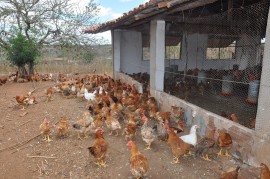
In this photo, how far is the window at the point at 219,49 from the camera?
1104cm

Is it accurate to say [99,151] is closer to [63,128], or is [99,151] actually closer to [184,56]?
[63,128]

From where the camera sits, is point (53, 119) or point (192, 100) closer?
point (53, 119)

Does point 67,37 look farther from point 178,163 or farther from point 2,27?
point 178,163

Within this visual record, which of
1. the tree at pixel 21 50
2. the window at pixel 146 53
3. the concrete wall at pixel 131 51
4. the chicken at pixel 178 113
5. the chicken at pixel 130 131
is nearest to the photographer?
the chicken at pixel 130 131

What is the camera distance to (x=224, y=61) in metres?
12.2

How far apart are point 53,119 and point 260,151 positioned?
5538 mm

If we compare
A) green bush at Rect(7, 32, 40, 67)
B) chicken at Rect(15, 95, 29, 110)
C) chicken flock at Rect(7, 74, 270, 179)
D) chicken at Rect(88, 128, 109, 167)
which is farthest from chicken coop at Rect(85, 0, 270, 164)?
green bush at Rect(7, 32, 40, 67)

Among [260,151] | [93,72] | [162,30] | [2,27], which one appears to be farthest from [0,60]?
[260,151]

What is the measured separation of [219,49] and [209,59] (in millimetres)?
662

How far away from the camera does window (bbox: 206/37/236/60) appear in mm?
11041

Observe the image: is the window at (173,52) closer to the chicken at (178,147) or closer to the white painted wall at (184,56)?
the white painted wall at (184,56)

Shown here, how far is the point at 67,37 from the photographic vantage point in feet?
55.3

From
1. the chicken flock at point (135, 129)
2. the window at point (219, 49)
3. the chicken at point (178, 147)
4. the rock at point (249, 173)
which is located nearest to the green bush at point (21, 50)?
the chicken flock at point (135, 129)

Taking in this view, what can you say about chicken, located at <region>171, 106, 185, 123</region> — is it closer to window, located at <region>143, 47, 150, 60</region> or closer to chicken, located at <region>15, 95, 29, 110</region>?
chicken, located at <region>15, 95, 29, 110</region>
